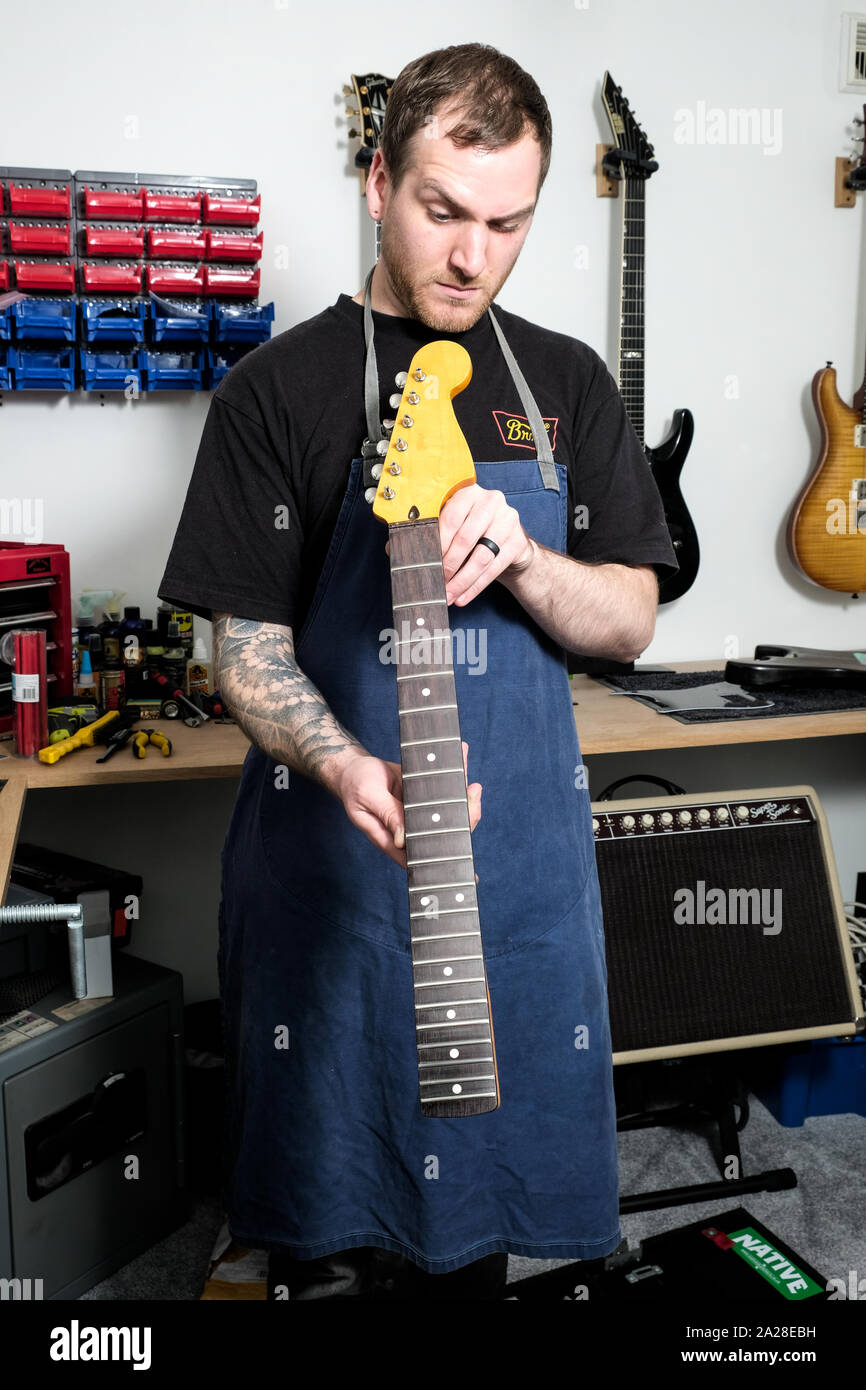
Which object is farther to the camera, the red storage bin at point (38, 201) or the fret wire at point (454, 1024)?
the red storage bin at point (38, 201)

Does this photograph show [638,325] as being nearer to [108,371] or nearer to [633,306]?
[633,306]

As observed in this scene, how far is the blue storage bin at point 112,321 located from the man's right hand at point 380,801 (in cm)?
153

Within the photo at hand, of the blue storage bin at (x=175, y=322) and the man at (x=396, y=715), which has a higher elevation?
the blue storage bin at (x=175, y=322)

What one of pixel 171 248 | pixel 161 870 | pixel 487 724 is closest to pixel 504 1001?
pixel 487 724

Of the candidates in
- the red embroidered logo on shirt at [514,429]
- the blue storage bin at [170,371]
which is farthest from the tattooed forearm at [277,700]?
the blue storage bin at [170,371]

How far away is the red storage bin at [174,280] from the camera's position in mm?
2178

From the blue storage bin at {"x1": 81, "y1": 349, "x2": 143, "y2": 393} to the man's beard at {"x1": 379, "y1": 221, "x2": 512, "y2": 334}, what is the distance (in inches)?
46.0

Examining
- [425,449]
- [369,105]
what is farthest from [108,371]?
[425,449]

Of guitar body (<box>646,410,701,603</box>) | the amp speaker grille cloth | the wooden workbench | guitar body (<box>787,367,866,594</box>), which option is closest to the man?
the wooden workbench

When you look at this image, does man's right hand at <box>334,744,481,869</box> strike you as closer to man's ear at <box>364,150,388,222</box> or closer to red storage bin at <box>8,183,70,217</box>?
man's ear at <box>364,150,388,222</box>

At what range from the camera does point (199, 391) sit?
2.28 m

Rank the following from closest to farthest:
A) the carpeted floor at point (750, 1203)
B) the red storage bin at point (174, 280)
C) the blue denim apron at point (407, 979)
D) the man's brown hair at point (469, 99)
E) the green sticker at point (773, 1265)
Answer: the man's brown hair at point (469, 99)
the blue denim apron at point (407, 979)
the green sticker at point (773, 1265)
the carpeted floor at point (750, 1203)
the red storage bin at point (174, 280)

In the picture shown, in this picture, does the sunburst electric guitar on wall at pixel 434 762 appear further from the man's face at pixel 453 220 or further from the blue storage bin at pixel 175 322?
the blue storage bin at pixel 175 322

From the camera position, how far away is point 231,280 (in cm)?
219
